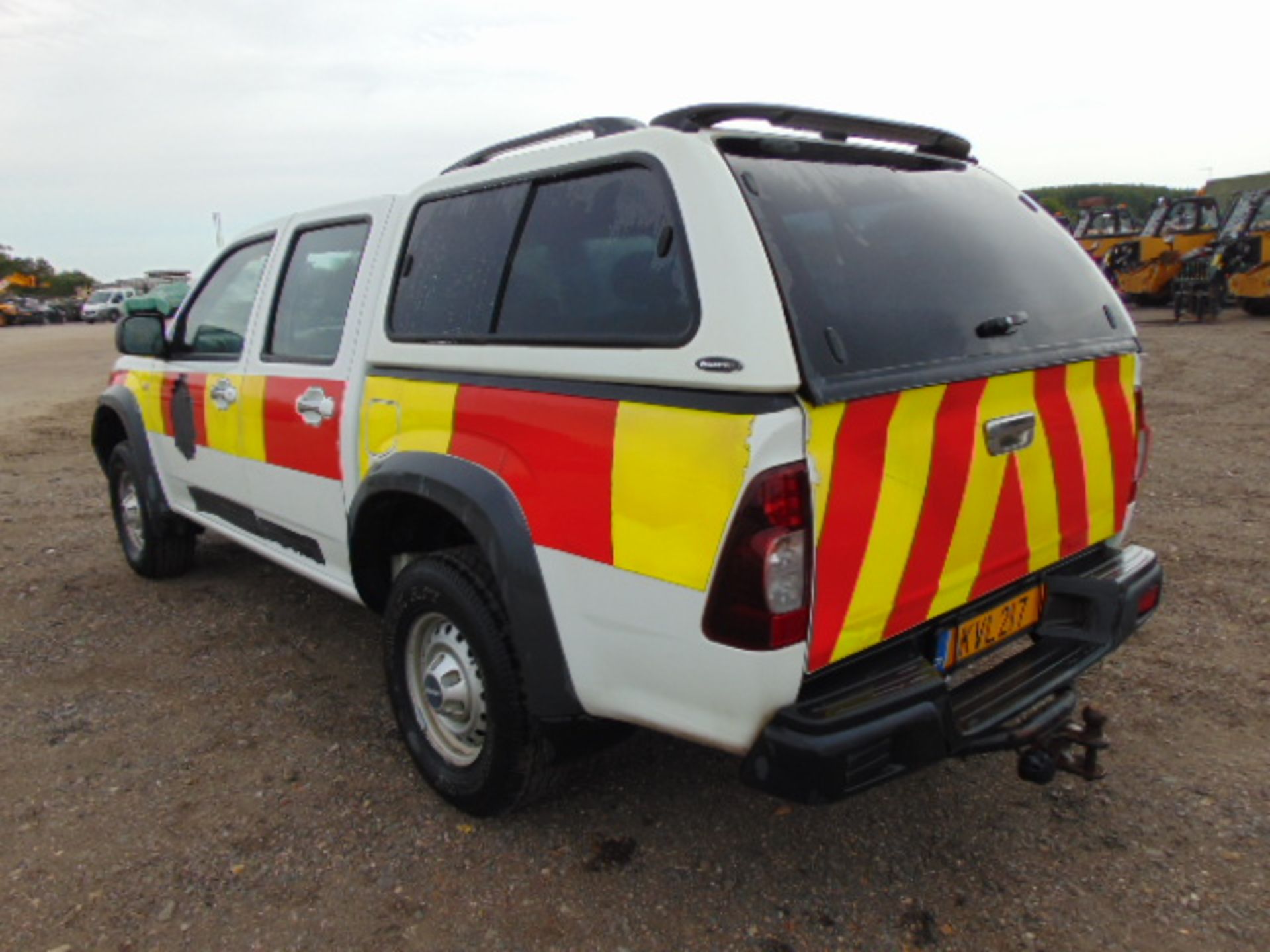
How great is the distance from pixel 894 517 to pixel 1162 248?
18.9 meters

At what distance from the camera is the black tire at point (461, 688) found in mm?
2359

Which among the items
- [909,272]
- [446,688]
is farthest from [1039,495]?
[446,688]

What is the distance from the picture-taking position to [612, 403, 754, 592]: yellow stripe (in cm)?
181

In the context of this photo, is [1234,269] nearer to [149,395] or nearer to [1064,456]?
[1064,456]

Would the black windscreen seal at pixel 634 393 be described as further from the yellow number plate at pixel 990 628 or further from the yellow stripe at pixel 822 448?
the yellow number plate at pixel 990 628

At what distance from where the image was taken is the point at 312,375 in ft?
10.2

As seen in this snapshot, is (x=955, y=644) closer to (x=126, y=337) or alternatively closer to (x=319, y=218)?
(x=319, y=218)

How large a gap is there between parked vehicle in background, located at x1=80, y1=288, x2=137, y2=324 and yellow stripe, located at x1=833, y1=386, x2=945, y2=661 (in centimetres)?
4130

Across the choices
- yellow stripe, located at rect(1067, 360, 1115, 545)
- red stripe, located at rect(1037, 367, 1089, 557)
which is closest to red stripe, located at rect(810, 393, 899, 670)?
red stripe, located at rect(1037, 367, 1089, 557)

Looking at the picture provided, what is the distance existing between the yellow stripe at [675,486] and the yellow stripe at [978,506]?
2.00ft

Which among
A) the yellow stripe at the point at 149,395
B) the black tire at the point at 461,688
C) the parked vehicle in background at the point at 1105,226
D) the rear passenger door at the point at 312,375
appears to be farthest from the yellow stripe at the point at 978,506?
the parked vehicle in background at the point at 1105,226

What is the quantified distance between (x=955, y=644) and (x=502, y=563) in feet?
3.50

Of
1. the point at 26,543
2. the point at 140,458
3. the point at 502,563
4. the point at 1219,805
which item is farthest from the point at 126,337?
the point at 1219,805

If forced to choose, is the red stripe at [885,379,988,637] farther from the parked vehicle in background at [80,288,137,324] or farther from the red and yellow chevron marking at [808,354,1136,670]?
the parked vehicle in background at [80,288,137,324]
